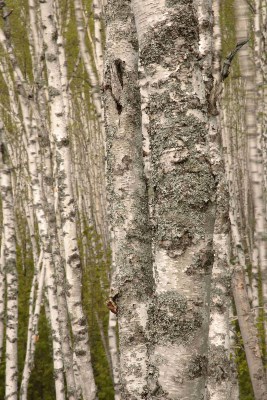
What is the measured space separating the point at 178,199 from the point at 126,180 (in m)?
0.66

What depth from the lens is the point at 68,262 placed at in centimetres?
423

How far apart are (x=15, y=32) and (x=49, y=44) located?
1055 cm

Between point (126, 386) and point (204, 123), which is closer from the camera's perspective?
point (204, 123)

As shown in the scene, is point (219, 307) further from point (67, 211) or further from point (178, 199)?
point (178, 199)

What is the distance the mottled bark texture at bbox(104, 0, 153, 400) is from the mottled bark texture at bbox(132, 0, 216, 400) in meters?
0.54

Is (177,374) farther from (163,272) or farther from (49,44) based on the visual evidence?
(49,44)

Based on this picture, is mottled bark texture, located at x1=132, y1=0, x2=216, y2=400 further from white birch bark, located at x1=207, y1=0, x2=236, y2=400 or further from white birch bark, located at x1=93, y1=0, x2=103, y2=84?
white birch bark, located at x1=93, y1=0, x2=103, y2=84

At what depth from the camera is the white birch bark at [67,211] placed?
14.0 ft

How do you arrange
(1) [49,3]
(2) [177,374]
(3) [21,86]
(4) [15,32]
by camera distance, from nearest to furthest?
(2) [177,374], (1) [49,3], (3) [21,86], (4) [15,32]

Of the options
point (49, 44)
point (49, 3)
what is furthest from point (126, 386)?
point (49, 3)

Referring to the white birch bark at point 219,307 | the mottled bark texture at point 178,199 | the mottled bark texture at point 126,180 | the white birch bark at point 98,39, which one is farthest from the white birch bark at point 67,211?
the mottled bark texture at point 178,199

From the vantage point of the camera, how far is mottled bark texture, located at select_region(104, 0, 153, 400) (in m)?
1.91

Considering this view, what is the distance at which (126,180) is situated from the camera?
1.95 metres

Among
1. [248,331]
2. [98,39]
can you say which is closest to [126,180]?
[248,331]
